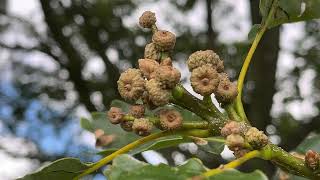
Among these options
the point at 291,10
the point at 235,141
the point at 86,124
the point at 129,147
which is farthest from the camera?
the point at 86,124

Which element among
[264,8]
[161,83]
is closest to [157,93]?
[161,83]

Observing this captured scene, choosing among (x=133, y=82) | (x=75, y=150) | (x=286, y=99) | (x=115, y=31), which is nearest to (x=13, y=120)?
(x=75, y=150)

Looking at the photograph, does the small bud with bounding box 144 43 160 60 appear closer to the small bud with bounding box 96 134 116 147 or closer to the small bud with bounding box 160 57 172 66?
the small bud with bounding box 160 57 172 66

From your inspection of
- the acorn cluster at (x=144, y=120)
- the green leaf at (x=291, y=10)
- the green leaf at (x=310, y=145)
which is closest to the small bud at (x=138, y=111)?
the acorn cluster at (x=144, y=120)

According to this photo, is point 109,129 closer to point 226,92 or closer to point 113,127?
point 113,127

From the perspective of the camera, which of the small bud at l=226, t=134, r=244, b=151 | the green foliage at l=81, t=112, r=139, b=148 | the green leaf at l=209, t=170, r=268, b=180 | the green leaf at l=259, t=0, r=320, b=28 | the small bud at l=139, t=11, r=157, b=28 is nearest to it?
the green leaf at l=209, t=170, r=268, b=180

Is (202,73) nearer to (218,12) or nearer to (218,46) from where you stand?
(218,46)

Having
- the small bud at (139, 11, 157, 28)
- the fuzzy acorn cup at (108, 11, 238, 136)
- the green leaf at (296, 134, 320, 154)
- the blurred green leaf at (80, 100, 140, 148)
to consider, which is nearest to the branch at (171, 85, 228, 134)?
the fuzzy acorn cup at (108, 11, 238, 136)

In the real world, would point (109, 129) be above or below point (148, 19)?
below
